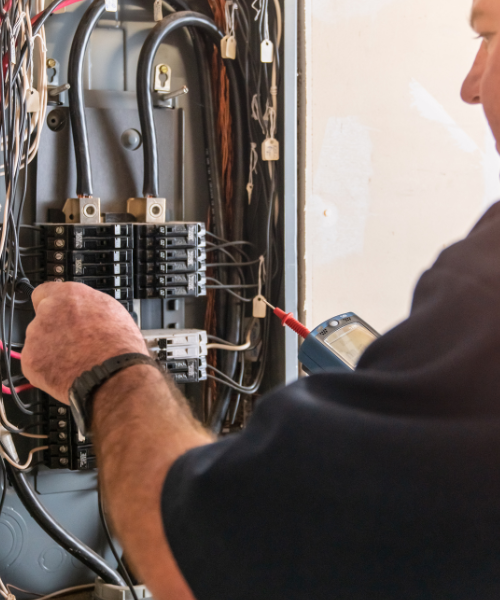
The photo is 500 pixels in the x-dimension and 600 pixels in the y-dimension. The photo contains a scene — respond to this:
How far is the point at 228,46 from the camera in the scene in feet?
4.42

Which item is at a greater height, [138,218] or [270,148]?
[270,148]

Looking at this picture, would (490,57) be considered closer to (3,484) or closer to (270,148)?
(270,148)

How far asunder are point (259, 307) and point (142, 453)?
847 millimetres

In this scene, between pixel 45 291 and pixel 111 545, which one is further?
pixel 111 545

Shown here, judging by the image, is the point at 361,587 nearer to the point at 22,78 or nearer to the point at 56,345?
the point at 56,345

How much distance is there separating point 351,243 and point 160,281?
45 cm

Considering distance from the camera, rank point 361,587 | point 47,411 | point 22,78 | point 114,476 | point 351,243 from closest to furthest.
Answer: point 361,587
point 114,476
point 22,78
point 47,411
point 351,243

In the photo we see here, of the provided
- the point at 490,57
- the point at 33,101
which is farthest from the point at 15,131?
the point at 490,57

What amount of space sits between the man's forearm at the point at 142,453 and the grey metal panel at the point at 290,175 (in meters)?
0.71

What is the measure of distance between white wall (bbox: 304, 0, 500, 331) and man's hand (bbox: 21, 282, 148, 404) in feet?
2.12

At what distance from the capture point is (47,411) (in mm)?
1266

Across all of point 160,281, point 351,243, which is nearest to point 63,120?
point 160,281

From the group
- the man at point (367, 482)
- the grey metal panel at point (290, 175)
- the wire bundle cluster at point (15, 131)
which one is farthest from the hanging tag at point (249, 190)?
the man at point (367, 482)

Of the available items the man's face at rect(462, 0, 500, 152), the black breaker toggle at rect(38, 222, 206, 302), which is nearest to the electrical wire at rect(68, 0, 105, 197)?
the black breaker toggle at rect(38, 222, 206, 302)
